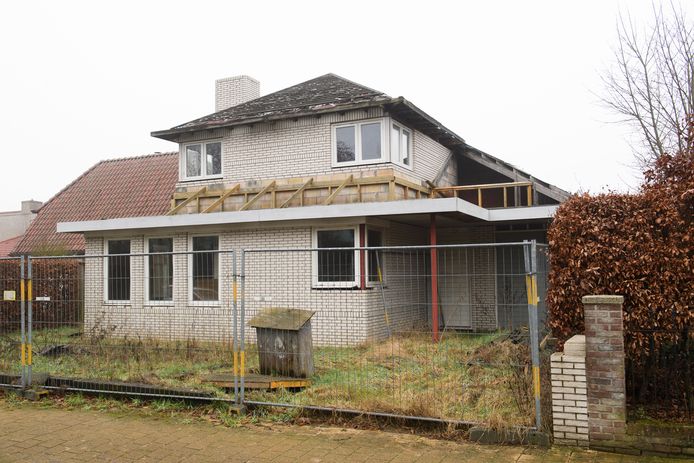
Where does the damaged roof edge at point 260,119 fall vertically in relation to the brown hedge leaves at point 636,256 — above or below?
above

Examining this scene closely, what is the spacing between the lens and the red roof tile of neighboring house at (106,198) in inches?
852

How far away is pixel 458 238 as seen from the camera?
16078 millimetres

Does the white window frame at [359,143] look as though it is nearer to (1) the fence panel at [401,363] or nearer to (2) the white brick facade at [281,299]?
(2) the white brick facade at [281,299]

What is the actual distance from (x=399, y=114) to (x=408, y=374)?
347 inches

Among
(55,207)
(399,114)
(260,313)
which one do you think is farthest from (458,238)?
(55,207)

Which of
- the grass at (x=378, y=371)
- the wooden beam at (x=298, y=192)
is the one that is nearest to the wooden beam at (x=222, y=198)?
the wooden beam at (x=298, y=192)

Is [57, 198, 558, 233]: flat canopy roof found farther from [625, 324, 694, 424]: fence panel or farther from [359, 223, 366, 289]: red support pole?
[625, 324, 694, 424]: fence panel

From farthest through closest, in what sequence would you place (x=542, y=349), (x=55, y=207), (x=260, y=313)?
(x=55, y=207)
(x=260, y=313)
(x=542, y=349)

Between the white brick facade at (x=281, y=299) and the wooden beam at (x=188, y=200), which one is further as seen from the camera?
the wooden beam at (x=188, y=200)

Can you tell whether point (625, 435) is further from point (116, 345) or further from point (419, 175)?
point (419, 175)

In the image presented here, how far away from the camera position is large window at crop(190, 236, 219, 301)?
12312 mm

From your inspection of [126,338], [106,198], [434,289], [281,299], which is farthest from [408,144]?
[106,198]

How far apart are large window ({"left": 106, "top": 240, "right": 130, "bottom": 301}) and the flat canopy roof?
0.78m

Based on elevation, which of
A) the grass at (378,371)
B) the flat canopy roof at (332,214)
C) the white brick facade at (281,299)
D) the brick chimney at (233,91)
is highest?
the brick chimney at (233,91)
